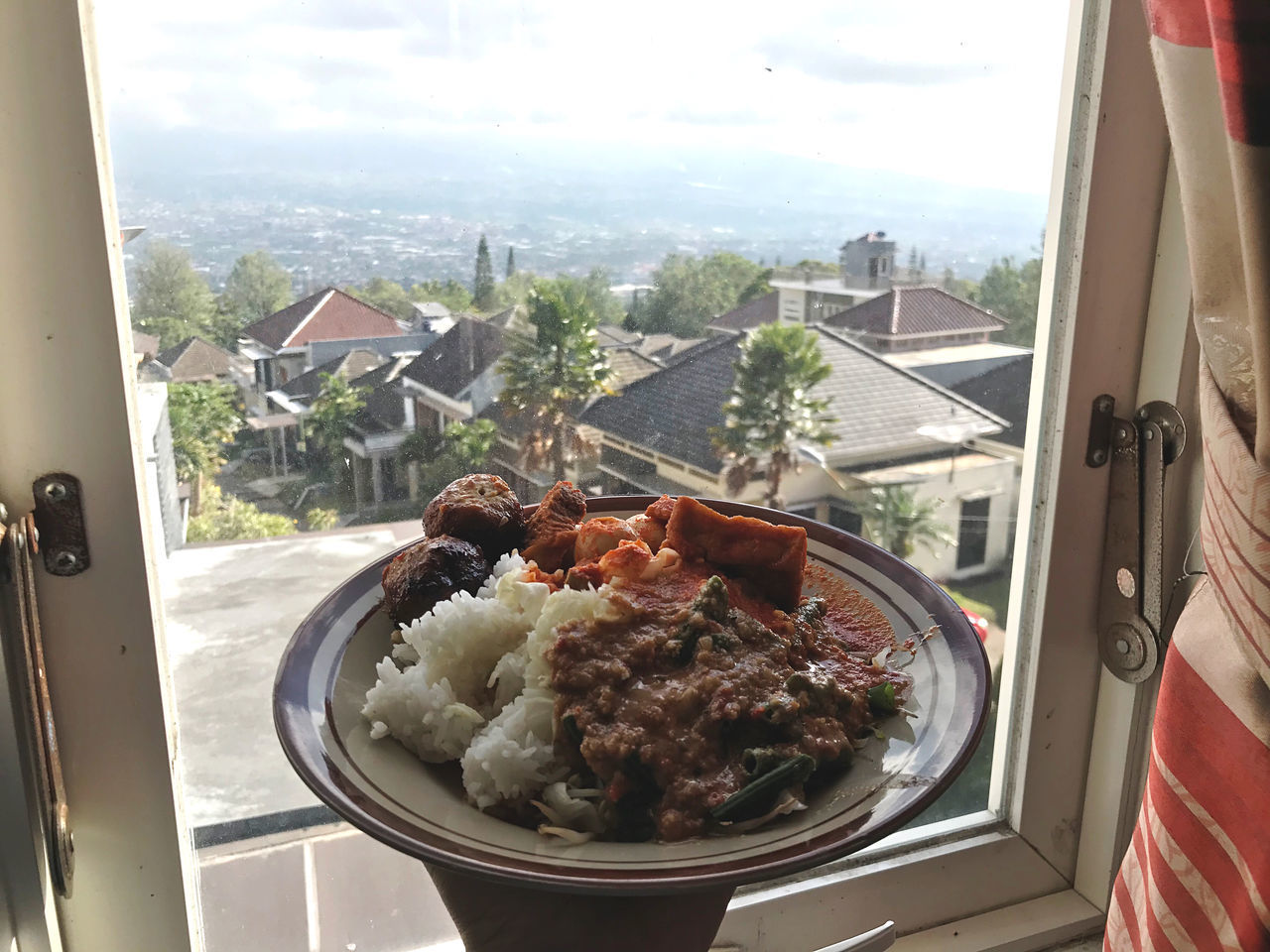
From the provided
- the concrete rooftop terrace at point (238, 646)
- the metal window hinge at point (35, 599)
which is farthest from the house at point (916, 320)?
the metal window hinge at point (35, 599)

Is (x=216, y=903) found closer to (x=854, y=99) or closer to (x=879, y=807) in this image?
(x=879, y=807)

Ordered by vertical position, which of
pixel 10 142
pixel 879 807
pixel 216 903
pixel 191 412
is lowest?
pixel 216 903

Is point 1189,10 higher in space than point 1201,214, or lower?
higher

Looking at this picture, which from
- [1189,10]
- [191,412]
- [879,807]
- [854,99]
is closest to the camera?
[879,807]

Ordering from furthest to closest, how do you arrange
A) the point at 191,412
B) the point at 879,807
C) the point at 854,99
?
the point at 854,99
the point at 191,412
the point at 879,807

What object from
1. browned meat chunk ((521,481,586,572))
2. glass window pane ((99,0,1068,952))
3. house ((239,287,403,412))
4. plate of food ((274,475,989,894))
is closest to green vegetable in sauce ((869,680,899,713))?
plate of food ((274,475,989,894))

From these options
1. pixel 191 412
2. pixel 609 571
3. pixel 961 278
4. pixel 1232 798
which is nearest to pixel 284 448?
pixel 191 412

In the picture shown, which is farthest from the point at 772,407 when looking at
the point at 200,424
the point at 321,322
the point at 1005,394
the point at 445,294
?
the point at 200,424
